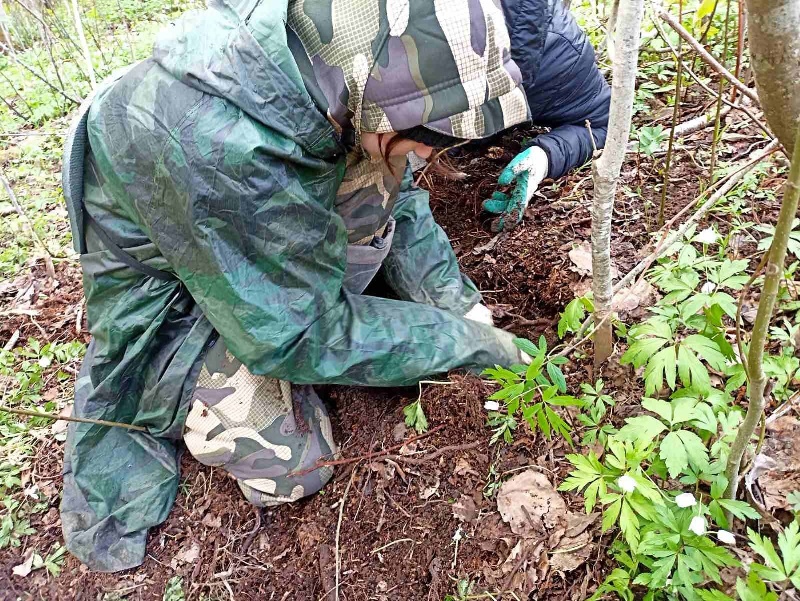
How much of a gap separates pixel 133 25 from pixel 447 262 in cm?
633

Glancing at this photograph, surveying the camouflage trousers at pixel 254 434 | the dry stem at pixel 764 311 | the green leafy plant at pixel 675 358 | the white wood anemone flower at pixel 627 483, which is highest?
the dry stem at pixel 764 311

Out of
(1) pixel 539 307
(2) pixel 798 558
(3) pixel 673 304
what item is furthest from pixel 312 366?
(2) pixel 798 558

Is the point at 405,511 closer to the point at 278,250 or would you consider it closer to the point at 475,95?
the point at 278,250

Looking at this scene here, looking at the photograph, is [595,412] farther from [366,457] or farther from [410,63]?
[410,63]

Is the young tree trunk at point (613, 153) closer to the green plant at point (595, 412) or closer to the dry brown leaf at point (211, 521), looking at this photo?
the green plant at point (595, 412)

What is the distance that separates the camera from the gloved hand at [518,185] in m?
2.54

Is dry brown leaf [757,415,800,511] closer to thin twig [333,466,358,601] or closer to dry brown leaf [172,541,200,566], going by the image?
thin twig [333,466,358,601]

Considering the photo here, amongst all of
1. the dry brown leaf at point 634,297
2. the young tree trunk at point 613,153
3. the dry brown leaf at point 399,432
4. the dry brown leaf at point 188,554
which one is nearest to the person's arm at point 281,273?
the dry brown leaf at point 399,432

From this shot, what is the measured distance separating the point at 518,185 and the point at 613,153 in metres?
1.20

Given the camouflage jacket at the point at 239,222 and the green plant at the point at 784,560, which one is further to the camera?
the camouflage jacket at the point at 239,222

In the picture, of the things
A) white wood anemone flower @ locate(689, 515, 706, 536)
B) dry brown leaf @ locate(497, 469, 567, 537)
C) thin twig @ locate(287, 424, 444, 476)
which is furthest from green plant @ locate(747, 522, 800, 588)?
thin twig @ locate(287, 424, 444, 476)

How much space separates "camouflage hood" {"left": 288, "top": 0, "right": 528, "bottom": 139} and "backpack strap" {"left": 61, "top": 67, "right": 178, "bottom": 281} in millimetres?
697

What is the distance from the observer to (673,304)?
63.0 inches

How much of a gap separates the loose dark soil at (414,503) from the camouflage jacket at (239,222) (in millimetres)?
140
